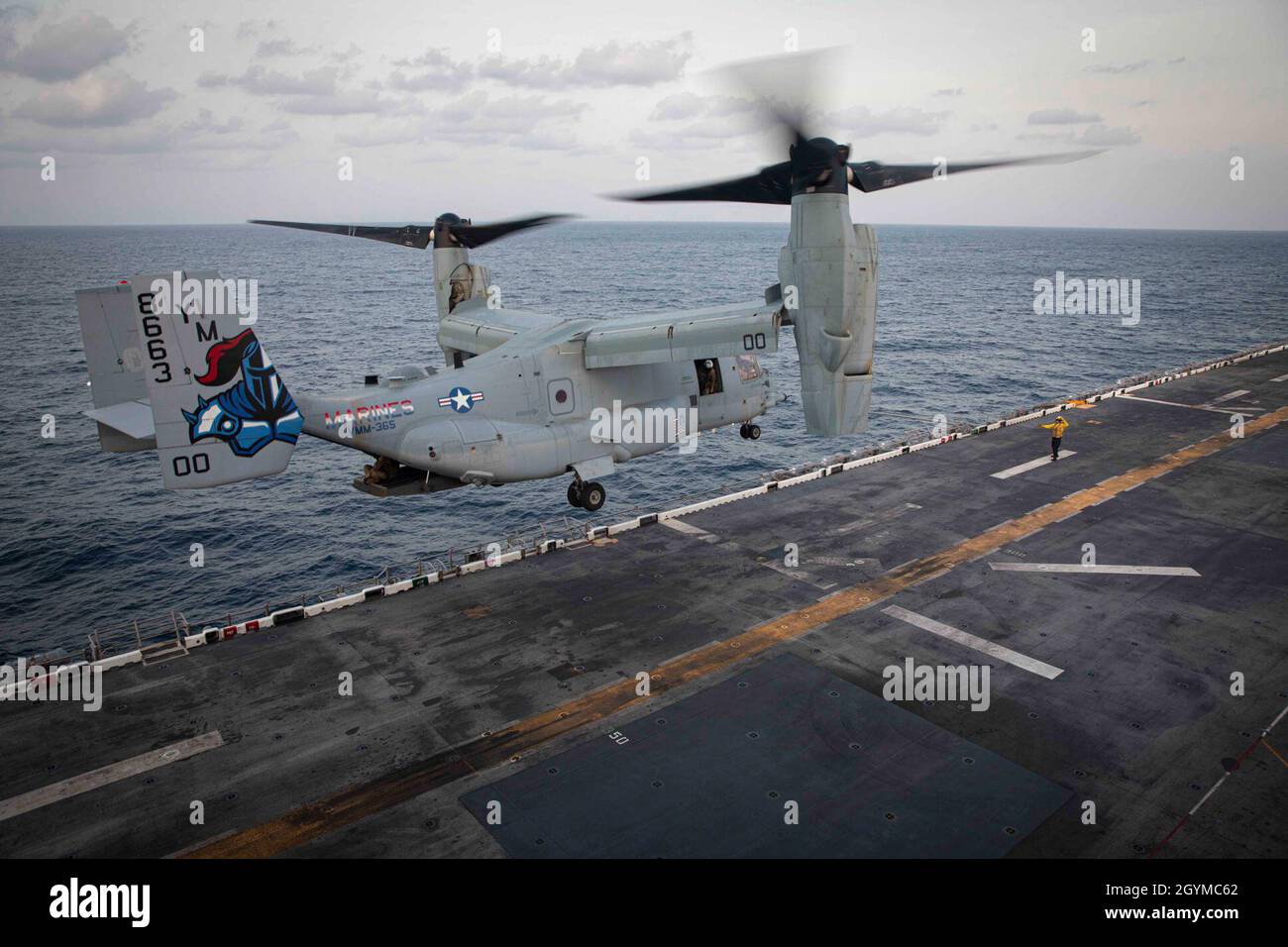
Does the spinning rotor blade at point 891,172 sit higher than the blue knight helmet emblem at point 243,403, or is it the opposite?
the spinning rotor blade at point 891,172

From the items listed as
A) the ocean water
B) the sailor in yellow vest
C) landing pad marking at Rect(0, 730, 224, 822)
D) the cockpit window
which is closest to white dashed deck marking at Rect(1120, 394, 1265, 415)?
the ocean water

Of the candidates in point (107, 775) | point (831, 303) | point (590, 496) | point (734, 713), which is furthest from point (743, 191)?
point (107, 775)

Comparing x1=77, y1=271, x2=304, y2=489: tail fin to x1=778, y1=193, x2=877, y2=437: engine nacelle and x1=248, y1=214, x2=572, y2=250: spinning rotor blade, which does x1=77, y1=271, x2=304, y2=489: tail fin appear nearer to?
x1=248, y1=214, x2=572, y2=250: spinning rotor blade

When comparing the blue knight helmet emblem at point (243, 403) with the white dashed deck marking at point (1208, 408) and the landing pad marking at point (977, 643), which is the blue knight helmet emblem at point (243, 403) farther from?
the white dashed deck marking at point (1208, 408)

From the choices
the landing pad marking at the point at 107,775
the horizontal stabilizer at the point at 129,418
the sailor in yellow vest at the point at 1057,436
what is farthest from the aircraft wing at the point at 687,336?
the sailor in yellow vest at the point at 1057,436

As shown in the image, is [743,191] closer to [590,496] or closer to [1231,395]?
[590,496]

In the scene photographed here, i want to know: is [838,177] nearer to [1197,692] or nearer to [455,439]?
[455,439]

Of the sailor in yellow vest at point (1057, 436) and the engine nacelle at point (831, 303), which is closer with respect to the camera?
the engine nacelle at point (831, 303)
